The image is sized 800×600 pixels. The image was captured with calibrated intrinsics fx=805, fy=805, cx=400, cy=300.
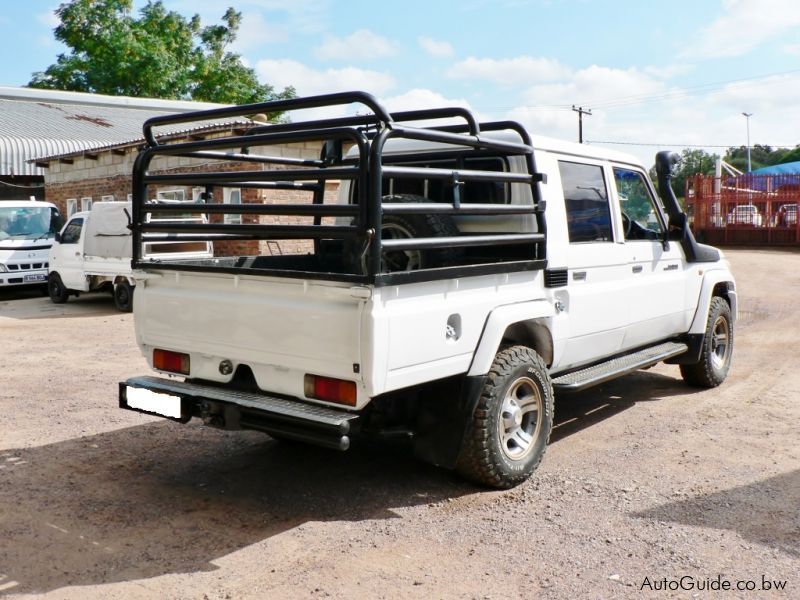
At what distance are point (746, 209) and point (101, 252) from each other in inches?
756

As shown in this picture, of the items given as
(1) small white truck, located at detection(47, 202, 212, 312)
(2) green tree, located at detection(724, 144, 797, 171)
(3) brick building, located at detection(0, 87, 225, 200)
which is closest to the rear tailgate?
(1) small white truck, located at detection(47, 202, 212, 312)

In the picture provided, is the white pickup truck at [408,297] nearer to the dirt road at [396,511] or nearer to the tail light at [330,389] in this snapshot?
the tail light at [330,389]

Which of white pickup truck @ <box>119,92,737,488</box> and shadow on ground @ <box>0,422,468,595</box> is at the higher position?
white pickup truck @ <box>119,92,737,488</box>

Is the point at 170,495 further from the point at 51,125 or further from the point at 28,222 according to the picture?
the point at 51,125

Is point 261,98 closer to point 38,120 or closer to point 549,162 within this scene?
point 38,120

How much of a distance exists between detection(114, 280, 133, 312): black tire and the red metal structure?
17.9 m

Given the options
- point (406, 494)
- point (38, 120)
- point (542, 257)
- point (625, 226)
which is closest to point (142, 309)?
point (406, 494)

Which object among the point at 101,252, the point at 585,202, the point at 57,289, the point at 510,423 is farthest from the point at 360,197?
the point at 57,289

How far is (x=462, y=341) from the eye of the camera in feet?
14.1

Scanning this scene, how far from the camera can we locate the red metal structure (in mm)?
23688

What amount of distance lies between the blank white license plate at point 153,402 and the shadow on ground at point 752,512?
8.52ft

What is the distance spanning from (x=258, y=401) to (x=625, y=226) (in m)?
3.39

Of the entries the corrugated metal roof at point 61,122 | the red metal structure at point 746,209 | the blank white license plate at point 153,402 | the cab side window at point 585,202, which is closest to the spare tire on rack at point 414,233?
the cab side window at point 585,202

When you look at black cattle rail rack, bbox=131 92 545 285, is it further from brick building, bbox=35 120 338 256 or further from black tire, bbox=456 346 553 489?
→ brick building, bbox=35 120 338 256
